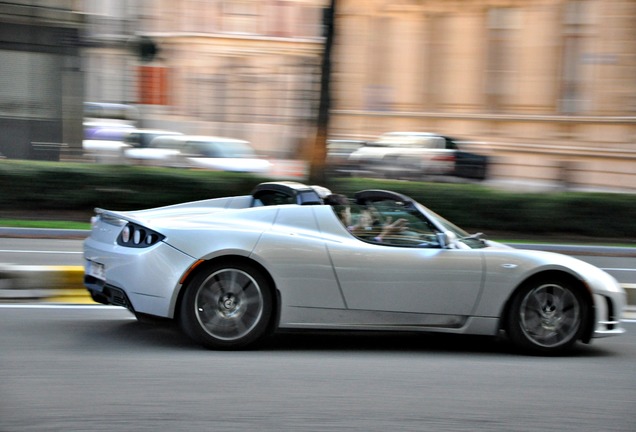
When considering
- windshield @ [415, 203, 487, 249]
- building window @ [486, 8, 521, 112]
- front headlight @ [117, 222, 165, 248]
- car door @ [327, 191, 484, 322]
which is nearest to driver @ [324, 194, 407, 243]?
car door @ [327, 191, 484, 322]

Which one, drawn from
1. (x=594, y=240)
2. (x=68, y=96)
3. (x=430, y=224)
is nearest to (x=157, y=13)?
(x=68, y=96)

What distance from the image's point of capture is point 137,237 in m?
6.25

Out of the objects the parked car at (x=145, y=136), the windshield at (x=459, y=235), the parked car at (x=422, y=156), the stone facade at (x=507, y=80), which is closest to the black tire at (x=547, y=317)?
the windshield at (x=459, y=235)

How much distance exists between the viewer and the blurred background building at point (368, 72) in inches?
851

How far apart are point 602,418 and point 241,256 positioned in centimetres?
253

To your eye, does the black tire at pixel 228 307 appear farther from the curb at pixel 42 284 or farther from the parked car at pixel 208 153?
the parked car at pixel 208 153

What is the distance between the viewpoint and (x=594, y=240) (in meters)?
17.0

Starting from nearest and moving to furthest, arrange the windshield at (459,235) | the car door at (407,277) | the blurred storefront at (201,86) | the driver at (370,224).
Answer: the car door at (407,277) < the driver at (370,224) < the windshield at (459,235) < the blurred storefront at (201,86)

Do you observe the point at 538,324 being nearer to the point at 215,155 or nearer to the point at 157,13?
the point at 215,155

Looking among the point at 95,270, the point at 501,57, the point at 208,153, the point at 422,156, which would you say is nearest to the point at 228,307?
the point at 95,270

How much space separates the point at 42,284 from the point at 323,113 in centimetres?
841

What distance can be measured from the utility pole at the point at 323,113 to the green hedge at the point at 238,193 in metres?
0.50

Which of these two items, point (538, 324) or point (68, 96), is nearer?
point (538, 324)

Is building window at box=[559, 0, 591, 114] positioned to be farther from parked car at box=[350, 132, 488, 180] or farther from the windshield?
the windshield
